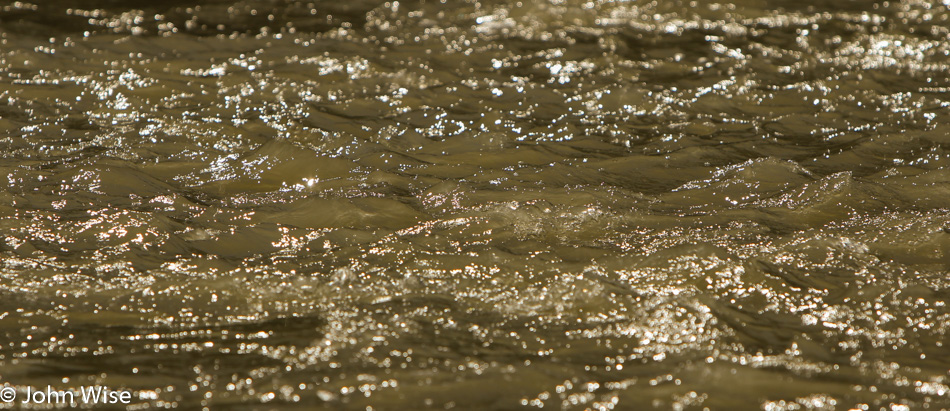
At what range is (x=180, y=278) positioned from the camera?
2.46 metres

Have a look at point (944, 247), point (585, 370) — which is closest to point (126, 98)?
point (585, 370)

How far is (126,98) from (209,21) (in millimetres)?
1543

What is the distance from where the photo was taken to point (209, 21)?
5.48 m

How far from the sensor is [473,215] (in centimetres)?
293

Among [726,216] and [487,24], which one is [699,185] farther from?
[487,24]

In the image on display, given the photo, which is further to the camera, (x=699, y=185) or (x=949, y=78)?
(x=949, y=78)

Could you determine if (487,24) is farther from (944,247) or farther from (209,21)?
(944,247)

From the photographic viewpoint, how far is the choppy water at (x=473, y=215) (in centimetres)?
208

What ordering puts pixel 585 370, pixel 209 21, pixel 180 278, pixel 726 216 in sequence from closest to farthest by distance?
pixel 585 370 → pixel 180 278 → pixel 726 216 → pixel 209 21

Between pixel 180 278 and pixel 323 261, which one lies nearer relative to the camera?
pixel 180 278

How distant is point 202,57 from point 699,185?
2.83m

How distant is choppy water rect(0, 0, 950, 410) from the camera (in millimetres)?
2084

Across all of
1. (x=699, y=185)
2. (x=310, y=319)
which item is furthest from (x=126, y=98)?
(x=699, y=185)

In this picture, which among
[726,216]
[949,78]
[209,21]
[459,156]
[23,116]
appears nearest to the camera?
[726,216]
